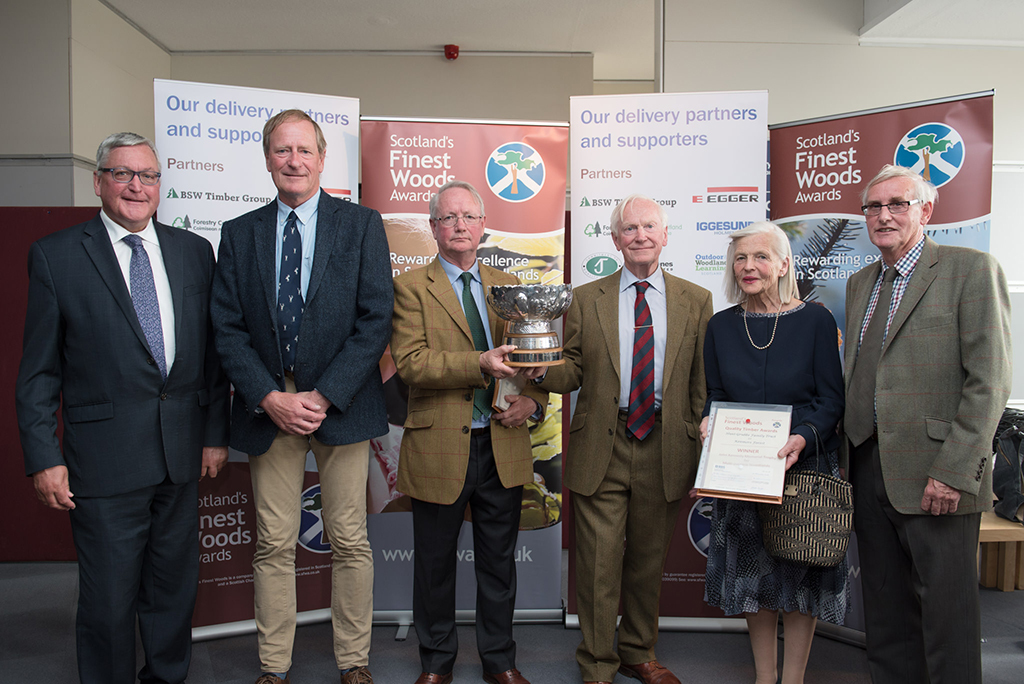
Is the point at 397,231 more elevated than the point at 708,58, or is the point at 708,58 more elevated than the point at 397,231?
the point at 708,58

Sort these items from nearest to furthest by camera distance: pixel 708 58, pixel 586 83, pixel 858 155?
1. pixel 858 155
2. pixel 708 58
3. pixel 586 83

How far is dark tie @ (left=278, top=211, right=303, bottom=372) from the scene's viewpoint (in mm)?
2408

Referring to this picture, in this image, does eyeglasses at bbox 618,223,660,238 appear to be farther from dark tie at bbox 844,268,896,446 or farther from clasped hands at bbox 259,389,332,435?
clasped hands at bbox 259,389,332,435

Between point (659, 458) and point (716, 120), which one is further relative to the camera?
point (716, 120)

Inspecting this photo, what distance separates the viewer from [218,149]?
10.0 feet

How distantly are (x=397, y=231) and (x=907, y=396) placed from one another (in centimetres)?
232

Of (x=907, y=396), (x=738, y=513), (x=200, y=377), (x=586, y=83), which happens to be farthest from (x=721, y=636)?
(x=586, y=83)

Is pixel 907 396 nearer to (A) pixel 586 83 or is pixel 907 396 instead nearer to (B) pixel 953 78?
(B) pixel 953 78

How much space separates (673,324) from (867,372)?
680 millimetres

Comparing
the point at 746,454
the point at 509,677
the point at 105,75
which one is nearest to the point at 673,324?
the point at 746,454

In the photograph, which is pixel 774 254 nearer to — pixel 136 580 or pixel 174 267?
pixel 174 267

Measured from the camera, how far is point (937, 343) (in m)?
2.02

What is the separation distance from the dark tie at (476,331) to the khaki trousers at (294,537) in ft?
1.61

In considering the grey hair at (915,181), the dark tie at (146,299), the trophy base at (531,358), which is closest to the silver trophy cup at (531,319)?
the trophy base at (531,358)
